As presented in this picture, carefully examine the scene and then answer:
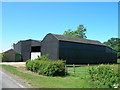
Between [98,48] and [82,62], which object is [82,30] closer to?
[98,48]

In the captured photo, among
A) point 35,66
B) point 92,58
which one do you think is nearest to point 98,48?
point 92,58

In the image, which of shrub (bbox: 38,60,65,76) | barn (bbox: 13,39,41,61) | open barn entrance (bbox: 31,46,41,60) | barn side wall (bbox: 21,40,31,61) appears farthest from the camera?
barn side wall (bbox: 21,40,31,61)

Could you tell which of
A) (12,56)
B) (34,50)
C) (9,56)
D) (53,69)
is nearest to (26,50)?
(34,50)

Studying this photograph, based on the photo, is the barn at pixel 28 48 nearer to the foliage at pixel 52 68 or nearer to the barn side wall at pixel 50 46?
the barn side wall at pixel 50 46

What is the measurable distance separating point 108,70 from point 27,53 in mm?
34088

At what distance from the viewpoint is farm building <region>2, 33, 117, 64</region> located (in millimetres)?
30969

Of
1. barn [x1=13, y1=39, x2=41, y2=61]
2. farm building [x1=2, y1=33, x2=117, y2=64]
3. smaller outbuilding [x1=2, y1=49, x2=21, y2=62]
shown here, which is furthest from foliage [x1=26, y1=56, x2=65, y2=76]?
smaller outbuilding [x1=2, y1=49, x2=21, y2=62]

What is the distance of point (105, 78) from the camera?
9719 mm

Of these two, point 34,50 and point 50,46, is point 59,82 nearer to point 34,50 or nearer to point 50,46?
point 50,46

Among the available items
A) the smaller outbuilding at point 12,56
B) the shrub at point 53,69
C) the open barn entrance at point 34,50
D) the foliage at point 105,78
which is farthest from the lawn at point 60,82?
the smaller outbuilding at point 12,56

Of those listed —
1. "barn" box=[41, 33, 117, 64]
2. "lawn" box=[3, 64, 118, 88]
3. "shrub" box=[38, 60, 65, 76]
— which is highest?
"barn" box=[41, 33, 117, 64]

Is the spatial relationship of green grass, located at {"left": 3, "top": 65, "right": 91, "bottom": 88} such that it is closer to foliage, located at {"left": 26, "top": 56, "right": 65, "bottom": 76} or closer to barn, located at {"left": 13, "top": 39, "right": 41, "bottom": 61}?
foliage, located at {"left": 26, "top": 56, "right": 65, "bottom": 76}

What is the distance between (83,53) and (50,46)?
301 inches

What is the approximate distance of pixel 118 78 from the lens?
937 centimetres
